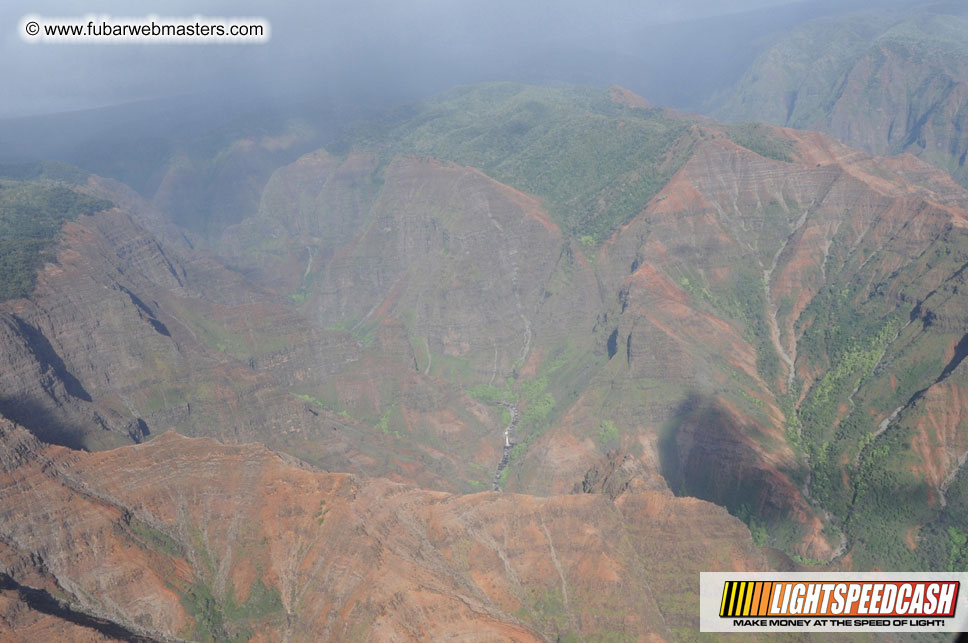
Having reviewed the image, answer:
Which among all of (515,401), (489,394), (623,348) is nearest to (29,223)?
(489,394)

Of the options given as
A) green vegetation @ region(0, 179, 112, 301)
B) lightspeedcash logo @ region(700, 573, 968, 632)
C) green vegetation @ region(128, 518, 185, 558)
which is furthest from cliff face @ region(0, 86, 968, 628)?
green vegetation @ region(0, 179, 112, 301)

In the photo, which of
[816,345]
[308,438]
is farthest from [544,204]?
[308,438]

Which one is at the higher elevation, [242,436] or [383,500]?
[383,500]

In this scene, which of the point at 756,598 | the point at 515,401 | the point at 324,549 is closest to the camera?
the point at 756,598

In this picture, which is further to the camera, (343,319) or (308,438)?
(343,319)

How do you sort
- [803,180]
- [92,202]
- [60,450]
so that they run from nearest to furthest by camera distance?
[60,450] → [803,180] → [92,202]

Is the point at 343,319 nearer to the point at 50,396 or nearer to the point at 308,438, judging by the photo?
the point at 308,438

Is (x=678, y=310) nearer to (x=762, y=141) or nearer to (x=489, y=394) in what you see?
(x=489, y=394)
